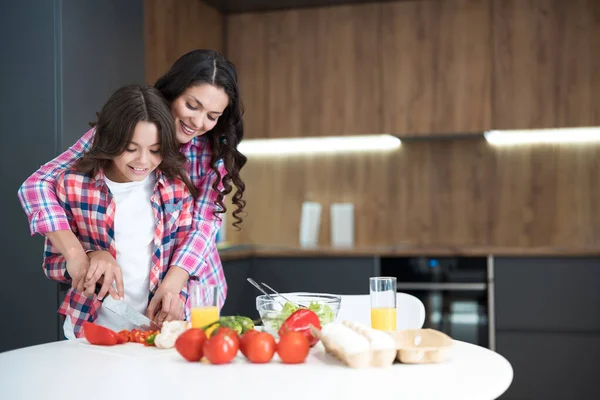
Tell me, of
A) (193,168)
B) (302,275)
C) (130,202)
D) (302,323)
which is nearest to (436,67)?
(302,275)

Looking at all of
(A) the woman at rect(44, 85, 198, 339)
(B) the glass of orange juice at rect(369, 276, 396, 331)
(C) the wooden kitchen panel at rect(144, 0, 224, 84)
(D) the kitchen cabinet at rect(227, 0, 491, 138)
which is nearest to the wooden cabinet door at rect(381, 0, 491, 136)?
(D) the kitchen cabinet at rect(227, 0, 491, 138)

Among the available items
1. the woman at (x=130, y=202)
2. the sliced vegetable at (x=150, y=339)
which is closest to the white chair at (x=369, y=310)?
the woman at (x=130, y=202)

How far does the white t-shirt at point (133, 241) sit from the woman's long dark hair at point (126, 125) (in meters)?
0.12

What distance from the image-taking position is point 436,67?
13.5 ft

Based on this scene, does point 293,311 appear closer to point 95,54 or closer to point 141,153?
point 141,153

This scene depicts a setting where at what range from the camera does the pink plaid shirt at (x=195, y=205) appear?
1819mm

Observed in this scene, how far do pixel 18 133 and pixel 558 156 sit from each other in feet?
9.66

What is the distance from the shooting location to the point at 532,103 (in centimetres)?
401

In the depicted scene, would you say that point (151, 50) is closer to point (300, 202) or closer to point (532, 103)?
point (300, 202)

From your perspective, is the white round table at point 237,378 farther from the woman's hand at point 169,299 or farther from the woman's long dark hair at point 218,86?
the woman's long dark hair at point 218,86

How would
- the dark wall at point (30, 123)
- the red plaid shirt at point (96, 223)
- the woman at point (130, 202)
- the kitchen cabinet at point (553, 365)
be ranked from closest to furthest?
the woman at point (130, 202) → the red plaid shirt at point (96, 223) → the dark wall at point (30, 123) → the kitchen cabinet at point (553, 365)

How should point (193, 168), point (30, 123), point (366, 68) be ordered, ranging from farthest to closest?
point (366, 68)
point (30, 123)
point (193, 168)

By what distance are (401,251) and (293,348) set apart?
2501mm

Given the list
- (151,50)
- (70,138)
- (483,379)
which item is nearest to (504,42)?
(151,50)
